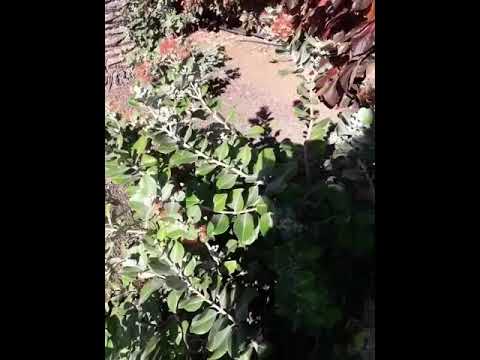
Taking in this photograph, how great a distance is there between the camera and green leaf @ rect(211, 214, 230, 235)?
1.71 metres

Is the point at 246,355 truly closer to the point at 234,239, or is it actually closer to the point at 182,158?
the point at 234,239

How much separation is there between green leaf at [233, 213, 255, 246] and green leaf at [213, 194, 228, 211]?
6cm

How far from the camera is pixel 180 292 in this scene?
5.73 ft

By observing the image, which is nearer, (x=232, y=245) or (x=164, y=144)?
(x=232, y=245)

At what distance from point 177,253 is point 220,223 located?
0.56 ft

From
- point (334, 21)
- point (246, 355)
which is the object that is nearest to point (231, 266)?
point (246, 355)

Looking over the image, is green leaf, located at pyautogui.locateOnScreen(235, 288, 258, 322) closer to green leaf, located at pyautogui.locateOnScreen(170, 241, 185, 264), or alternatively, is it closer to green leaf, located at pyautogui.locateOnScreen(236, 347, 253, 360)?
green leaf, located at pyautogui.locateOnScreen(236, 347, 253, 360)

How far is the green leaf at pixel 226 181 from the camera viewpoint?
175cm

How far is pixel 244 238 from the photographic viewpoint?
66.0 inches

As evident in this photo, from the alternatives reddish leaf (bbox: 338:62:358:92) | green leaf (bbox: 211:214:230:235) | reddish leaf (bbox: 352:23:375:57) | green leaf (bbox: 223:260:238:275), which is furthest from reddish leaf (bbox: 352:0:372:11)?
green leaf (bbox: 223:260:238:275)

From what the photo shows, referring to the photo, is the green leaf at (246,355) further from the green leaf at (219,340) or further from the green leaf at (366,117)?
the green leaf at (366,117)
